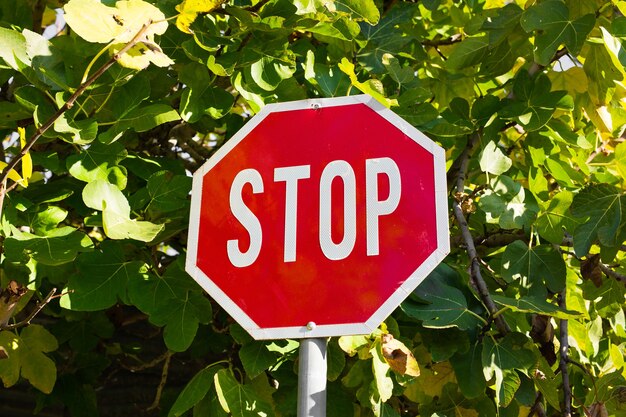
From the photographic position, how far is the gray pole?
42.1 inches

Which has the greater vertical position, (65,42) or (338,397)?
(65,42)

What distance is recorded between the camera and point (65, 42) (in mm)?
1600

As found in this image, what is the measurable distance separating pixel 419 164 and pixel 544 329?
70 cm

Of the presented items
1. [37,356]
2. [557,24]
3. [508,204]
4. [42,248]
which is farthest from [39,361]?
[557,24]

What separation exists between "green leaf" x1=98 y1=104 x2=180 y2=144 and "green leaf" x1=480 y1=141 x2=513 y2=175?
681mm

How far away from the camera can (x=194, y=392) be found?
1.61 m

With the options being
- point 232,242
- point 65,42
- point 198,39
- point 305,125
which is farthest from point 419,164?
point 65,42

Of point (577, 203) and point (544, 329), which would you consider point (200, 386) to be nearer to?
point (544, 329)

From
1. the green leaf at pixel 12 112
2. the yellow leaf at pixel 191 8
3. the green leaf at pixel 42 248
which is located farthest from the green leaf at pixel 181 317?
the yellow leaf at pixel 191 8

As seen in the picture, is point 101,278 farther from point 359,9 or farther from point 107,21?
point 359,9

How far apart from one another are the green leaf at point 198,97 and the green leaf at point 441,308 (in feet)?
1.83

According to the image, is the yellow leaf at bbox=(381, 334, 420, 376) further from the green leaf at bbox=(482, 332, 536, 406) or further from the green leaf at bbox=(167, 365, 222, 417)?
the green leaf at bbox=(167, 365, 222, 417)

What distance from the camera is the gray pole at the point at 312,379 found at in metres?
1.07

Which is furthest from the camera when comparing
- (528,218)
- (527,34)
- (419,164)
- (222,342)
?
(222,342)
